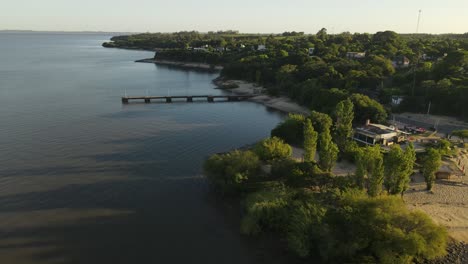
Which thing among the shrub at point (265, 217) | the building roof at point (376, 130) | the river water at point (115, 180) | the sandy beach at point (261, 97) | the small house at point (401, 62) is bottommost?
the river water at point (115, 180)

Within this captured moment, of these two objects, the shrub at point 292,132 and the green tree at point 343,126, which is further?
the shrub at point 292,132

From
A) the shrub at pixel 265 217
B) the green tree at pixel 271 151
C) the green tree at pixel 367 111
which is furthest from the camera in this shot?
the green tree at pixel 367 111

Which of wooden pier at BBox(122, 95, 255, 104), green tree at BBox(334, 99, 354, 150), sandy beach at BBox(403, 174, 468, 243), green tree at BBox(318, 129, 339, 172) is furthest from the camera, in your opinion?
wooden pier at BBox(122, 95, 255, 104)

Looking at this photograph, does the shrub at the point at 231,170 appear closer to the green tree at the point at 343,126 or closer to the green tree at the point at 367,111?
the green tree at the point at 343,126

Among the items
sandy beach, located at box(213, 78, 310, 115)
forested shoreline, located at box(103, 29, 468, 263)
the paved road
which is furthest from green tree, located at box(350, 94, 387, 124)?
sandy beach, located at box(213, 78, 310, 115)

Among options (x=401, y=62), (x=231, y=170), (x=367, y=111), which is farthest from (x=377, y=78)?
(x=231, y=170)

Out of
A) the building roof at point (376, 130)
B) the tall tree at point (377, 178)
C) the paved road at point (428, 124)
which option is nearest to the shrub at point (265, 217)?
the tall tree at point (377, 178)

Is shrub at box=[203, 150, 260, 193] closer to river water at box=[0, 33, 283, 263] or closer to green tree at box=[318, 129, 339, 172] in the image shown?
river water at box=[0, 33, 283, 263]

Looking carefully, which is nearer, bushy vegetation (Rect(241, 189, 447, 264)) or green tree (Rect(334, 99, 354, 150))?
bushy vegetation (Rect(241, 189, 447, 264))

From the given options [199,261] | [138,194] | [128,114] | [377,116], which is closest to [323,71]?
[377,116]
